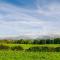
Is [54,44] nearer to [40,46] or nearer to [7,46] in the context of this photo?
[40,46]

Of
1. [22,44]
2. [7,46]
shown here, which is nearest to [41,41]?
[22,44]

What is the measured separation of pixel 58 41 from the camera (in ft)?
93.4

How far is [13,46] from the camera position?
27.7 m

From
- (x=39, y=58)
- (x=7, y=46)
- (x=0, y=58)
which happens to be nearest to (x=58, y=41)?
(x=7, y=46)

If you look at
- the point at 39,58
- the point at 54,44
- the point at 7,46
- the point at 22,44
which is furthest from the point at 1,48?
the point at 39,58

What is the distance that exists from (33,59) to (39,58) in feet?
2.39

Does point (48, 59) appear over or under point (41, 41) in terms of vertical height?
under

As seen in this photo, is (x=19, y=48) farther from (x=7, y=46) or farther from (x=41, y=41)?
(x=41, y=41)

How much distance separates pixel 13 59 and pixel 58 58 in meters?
4.66

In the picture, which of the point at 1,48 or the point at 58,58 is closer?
the point at 58,58

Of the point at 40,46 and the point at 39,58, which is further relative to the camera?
the point at 40,46

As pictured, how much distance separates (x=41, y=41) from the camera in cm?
2905

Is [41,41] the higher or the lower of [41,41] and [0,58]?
the higher

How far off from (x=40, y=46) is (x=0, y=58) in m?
9.84
